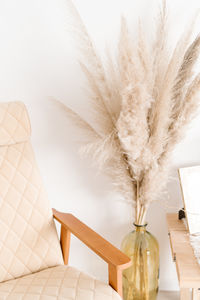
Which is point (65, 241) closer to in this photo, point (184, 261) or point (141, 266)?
point (141, 266)

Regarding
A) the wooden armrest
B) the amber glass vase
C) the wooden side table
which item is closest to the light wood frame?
the wooden armrest

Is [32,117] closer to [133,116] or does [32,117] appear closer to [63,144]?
[63,144]

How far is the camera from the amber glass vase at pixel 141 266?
5.55 ft

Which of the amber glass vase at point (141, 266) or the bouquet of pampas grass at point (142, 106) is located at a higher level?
the bouquet of pampas grass at point (142, 106)

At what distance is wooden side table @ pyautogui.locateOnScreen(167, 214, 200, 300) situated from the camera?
1.26m

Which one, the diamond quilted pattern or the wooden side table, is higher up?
the diamond quilted pattern

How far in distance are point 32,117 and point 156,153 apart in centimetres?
78

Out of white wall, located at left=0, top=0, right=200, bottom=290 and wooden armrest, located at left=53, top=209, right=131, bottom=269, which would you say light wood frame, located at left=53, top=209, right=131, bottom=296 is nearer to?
wooden armrest, located at left=53, top=209, right=131, bottom=269

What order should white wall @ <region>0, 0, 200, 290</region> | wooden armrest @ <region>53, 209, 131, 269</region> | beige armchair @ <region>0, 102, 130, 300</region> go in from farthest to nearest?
white wall @ <region>0, 0, 200, 290</region>, beige armchair @ <region>0, 102, 130, 300</region>, wooden armrest @ <region>53, 209, 131, 269</region>

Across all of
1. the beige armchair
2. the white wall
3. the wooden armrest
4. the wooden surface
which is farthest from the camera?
the white wall

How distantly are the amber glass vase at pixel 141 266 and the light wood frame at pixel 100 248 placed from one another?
13.0 inches

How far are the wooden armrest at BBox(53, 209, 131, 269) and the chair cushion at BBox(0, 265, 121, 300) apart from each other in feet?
0.43

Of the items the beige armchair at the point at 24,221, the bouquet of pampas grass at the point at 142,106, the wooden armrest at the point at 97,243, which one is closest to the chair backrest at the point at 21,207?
the beige armchair at the point at 24,221

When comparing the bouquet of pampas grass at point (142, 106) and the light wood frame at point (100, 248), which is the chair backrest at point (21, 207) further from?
the bouquet of pampas grass at point (142, 106)
